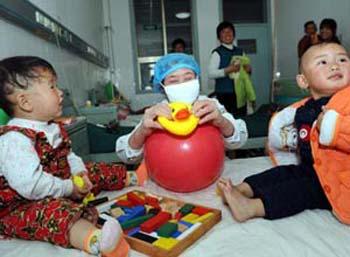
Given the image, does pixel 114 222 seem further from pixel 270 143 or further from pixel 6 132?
pixel 270 143

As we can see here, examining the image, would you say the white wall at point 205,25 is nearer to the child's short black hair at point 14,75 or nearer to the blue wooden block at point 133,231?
the child's short black hair at point 14,75

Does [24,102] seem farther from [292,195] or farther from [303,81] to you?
[303,81]

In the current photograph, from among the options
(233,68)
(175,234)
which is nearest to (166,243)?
(175,234)

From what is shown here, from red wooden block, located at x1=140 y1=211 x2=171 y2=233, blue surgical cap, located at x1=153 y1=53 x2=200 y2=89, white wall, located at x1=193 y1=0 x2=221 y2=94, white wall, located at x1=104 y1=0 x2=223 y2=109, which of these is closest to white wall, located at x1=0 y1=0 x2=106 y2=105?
white wall, located at x1=104 y1=0 x2=223 y2=109

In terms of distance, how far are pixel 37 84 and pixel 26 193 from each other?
334mm

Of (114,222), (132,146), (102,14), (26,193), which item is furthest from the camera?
(102,14)

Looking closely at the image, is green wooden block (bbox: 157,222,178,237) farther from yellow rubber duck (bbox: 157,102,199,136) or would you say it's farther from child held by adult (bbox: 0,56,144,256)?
yellow rubber duck (bbox: 157,102,199,136)

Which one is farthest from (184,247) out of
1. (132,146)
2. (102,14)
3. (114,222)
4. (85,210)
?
(102,14)

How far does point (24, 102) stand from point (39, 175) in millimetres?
241

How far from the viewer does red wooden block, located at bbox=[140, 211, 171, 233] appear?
944mm

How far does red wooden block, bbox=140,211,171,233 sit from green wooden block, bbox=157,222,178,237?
0.07 feet

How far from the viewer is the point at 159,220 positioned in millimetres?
971

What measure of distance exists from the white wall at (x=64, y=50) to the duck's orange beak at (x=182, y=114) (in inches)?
35.8

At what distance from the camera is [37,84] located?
1050 mm
